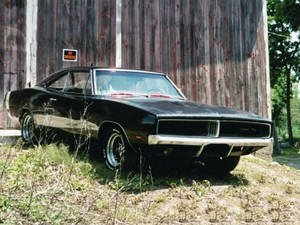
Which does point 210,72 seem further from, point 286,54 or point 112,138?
point 286,54

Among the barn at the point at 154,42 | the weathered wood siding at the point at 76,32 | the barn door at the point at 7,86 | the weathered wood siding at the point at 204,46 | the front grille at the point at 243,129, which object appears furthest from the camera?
the weathered wood siding at the point at 204,46

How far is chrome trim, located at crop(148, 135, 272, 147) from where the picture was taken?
3861mm

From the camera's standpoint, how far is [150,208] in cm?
356

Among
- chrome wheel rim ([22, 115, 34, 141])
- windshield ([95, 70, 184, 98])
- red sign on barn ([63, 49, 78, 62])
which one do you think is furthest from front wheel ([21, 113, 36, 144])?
red sign on barn ([63, 49, 78, 62])

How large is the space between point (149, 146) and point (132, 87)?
4.72ft

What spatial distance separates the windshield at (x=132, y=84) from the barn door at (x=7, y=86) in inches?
138

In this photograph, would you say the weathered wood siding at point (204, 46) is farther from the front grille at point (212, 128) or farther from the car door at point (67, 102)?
the front grille at point (212, 128)

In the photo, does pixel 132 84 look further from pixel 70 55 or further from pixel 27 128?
pixel 70 55

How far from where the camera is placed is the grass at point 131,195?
119 inches

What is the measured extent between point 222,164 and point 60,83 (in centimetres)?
275

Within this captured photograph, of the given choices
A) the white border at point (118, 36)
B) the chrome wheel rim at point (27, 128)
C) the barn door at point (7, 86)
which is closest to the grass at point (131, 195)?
the chrome wheel rim at point (27, 128)

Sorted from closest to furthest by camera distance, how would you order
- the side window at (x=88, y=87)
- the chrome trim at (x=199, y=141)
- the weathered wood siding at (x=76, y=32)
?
the chrome trim at (x=199, y=141)
the side window at (x=88, y=87)
the weathered wood siding at (x=76, y=32)

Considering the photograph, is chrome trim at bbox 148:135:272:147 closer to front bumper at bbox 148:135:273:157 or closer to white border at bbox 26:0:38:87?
front bumper at bbox 148:135:273:157

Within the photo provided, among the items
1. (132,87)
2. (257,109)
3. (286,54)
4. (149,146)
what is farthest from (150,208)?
(286,54)
